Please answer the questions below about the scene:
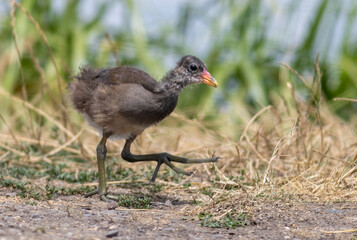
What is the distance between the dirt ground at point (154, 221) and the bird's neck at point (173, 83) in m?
0.85

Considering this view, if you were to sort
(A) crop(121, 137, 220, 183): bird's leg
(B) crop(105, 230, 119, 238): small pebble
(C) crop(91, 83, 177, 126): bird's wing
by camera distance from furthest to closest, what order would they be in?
(A) crop(121, 137, 220, 183): bird's leg, (C) crop(91, 83, 177, 126): bird's wing, (B) crop(105, 230, 119, 238): small pebble

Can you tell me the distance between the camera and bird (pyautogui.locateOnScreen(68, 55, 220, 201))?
3.82 m

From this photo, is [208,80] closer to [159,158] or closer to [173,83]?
[173,83]

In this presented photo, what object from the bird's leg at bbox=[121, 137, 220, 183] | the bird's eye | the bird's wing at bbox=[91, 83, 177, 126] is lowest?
the bird's leg at bbox=[121, 137, 220, 183]

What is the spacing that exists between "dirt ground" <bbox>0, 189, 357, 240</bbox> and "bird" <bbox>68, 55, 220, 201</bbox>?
0.47 metres

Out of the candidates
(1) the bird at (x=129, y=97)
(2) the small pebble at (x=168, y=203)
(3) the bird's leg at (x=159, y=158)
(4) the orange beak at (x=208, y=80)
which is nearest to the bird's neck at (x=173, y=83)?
(1) the bird at (x=129, y=97)

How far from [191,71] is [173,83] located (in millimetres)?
174

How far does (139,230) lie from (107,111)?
1.12 m

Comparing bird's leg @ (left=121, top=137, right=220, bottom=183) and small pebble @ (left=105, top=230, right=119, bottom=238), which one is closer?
small pebble @ (left=105, top=230, right=119, bottom=238)

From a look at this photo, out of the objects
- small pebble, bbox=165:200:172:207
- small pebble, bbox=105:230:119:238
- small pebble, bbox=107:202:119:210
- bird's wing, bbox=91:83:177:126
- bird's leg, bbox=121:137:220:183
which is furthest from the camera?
bird's leg, bbox=121:137:220:183

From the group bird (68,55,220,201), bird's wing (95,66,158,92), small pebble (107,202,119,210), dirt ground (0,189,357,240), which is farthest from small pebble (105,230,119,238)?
bird's wing (95,66,158,92)

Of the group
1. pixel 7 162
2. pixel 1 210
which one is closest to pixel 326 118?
pixel 7 162

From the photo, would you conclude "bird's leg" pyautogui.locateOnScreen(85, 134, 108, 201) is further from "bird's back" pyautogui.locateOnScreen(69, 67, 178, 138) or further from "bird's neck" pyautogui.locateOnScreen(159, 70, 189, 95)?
"bird's neck" pyautogui.locateOnScreen(159, 70, 189, 95)

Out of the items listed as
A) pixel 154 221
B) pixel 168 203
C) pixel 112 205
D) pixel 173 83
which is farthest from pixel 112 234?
pixel 173 83
